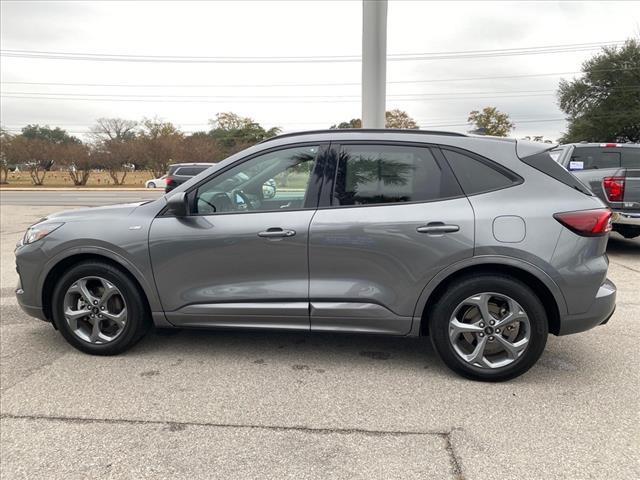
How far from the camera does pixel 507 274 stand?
10.9ft

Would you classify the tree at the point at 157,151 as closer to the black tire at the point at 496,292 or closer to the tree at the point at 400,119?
the tree at the point at 400,119

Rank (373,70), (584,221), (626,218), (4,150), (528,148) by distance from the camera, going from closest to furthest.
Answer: (584,221), (528,148), (626,218), (373,70), (4,150)

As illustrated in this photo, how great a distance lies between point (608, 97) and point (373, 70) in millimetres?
38399

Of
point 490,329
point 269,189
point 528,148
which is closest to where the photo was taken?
point 490,329

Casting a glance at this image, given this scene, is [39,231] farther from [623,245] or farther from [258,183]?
[623,245]

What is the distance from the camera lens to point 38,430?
2.82m

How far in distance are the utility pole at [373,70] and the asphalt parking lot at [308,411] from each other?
6855 millimetres

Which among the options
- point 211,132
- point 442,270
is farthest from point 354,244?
point 211,132

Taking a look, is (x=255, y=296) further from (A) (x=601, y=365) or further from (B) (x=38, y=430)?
(A) (x=601, y=365)

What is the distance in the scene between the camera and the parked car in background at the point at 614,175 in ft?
25.3

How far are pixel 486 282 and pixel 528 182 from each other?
2.50ft

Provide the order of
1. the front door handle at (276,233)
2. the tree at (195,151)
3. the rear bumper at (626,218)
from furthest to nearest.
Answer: the tree at (195,151) < the rear bumper at (626,218) < the front door handle at (276,233)

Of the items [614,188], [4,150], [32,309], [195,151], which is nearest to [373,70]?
[614,188]

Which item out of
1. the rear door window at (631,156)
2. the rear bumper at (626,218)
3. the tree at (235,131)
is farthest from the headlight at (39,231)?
the tree at (235,131)
